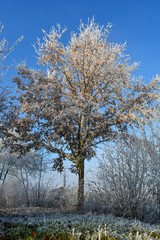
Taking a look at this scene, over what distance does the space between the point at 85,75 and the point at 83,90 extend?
683 mm

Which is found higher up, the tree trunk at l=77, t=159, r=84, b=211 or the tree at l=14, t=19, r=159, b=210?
the tree at l=14, t=19, r=159, b=210

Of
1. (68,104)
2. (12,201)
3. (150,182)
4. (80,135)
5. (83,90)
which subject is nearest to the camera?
(150,182)

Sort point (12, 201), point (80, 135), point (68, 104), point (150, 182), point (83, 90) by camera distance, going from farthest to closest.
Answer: point (12, 201) → point (83, 90) → point (80, 135) → point (68, 104) → point (150, 182)

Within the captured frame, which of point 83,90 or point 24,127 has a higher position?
point 83,90

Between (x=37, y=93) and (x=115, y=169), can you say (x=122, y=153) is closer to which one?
(x=115, y=169)

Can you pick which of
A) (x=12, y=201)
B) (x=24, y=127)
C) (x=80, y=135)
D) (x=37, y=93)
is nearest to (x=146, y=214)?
(x=80, y=135)

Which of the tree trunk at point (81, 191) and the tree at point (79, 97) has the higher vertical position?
the tree at point (79, 97)

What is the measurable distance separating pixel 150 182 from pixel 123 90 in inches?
Result: 201

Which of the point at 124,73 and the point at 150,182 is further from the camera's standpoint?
the point at 124,73

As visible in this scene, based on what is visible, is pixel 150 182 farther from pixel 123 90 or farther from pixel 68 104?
pixel 123 90

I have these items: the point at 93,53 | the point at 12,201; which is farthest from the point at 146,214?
the point at 12,201

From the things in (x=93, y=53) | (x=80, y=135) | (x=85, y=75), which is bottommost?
(x=80, y=135)

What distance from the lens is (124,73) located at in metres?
10.0

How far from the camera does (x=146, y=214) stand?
238 inches
